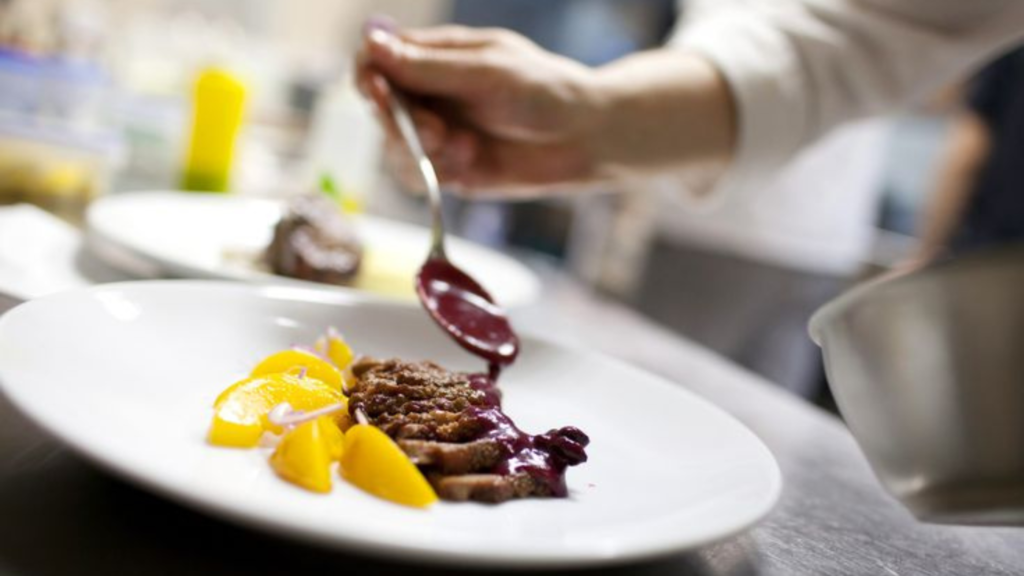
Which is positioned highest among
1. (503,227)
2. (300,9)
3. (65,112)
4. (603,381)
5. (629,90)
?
(629,90)

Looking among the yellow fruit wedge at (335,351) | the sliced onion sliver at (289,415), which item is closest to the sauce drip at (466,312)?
the yellow fruit wedge at (335,351)

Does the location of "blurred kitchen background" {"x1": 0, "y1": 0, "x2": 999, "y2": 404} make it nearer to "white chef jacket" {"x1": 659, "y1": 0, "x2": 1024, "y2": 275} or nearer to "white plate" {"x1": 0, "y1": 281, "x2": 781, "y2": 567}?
"white chef jacket" {"x1": 659, "y1": 0, "x2": 1024, "y2": 275}

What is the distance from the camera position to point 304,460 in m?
0.72

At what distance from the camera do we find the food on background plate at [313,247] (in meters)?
1.64

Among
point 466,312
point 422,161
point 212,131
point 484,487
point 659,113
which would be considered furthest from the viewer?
point 212,131

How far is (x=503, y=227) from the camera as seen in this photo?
589 centimetres

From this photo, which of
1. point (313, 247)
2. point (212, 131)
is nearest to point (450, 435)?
point (313, 247)

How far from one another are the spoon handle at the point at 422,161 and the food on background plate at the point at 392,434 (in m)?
0.44

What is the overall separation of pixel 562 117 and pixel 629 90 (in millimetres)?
144

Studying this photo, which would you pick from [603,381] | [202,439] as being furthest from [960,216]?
[202,439]

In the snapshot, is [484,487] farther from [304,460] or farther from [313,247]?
[313,247]

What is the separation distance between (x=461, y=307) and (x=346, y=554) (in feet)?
1.98

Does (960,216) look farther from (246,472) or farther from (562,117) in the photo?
(246,472)

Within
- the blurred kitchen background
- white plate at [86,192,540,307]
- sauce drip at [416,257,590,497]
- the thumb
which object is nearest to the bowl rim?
sauce drip at [416,257,590,497]
